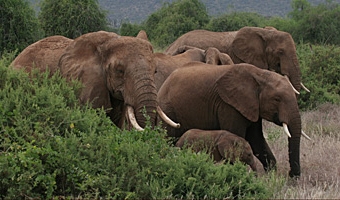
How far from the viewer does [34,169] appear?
5.57m

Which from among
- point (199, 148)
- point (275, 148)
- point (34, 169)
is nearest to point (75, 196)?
point (34, 169)

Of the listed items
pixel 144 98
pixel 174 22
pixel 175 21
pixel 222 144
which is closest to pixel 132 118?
pixel 144 98

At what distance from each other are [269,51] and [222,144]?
19.0 ft

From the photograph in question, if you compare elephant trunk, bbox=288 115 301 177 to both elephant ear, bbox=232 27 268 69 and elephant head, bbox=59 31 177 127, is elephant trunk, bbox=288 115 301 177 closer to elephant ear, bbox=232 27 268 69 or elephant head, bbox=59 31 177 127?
elephant head, bbox=59 31 177 127

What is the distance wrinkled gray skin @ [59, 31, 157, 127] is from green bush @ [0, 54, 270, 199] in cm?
48

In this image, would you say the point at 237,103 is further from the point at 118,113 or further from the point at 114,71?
the point at 114,71

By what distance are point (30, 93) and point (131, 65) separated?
1.00m

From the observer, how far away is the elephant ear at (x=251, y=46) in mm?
13344

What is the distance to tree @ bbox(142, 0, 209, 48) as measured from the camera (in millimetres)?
28609

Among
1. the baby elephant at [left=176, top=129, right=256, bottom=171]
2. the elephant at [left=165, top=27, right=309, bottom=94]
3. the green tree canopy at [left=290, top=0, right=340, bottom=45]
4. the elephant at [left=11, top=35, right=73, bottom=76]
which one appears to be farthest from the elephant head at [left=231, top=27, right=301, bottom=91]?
the green tree canopy at [left=290, top=0, right=340, bottom=45]

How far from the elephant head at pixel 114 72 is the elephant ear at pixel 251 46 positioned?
6.28 meters

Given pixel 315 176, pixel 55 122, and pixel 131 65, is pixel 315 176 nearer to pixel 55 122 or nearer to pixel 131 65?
pixel 131 65

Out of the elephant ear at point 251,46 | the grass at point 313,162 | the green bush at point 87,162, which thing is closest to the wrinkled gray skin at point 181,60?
the grass at point 313,162

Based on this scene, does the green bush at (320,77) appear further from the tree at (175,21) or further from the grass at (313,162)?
the tree at (175,21)
